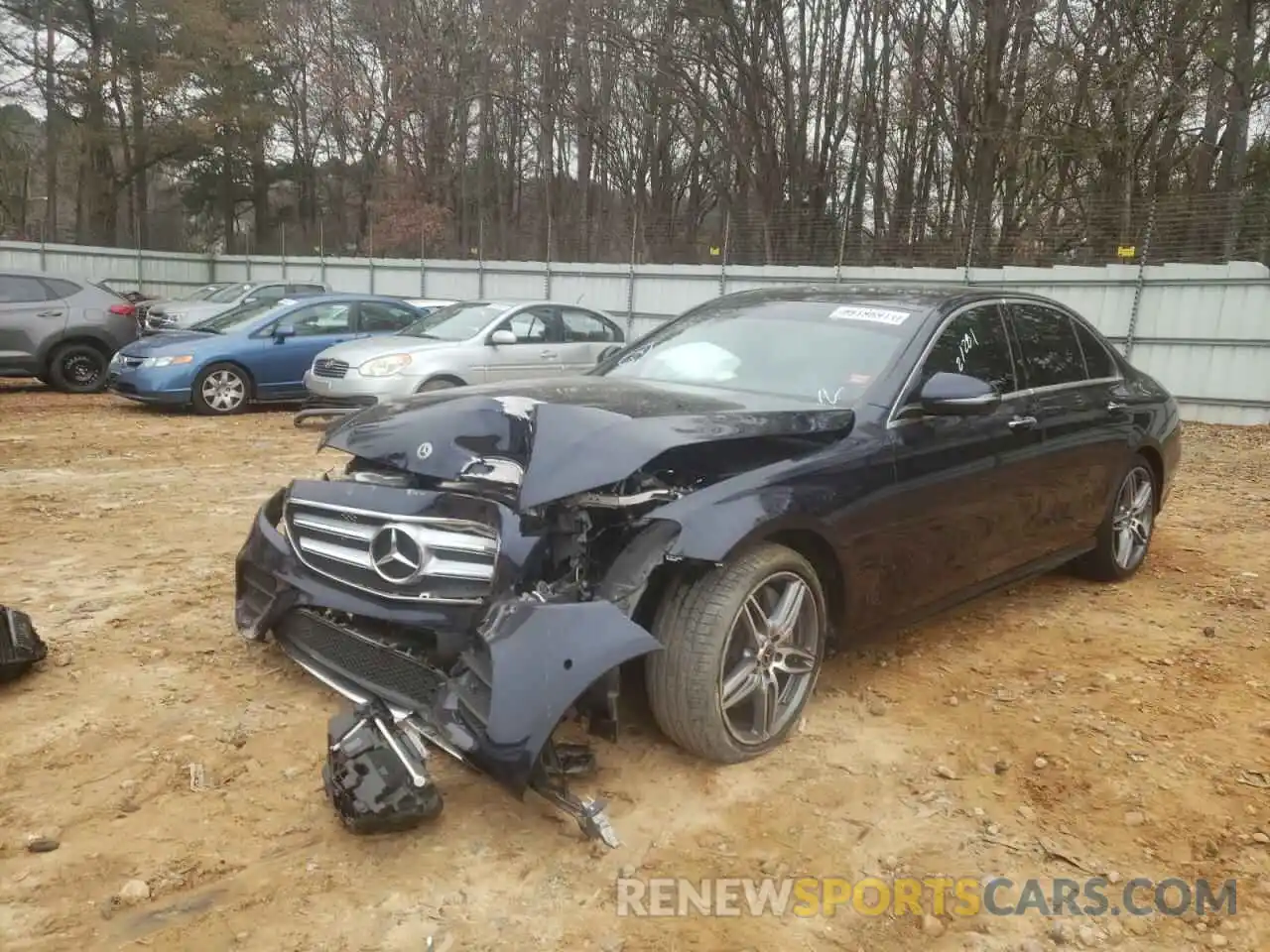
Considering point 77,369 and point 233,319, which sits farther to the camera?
point 77,369

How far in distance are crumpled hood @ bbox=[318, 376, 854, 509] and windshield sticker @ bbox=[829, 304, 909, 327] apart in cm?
66

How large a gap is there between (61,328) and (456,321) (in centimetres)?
546

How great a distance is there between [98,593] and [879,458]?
3.62 metres

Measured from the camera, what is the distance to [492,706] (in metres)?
2.52

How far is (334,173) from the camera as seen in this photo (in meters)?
34.7

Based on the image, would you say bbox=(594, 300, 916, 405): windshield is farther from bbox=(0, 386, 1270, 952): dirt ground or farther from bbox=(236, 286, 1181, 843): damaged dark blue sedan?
bbox=(0, 386, 1270, 952): dirt ground

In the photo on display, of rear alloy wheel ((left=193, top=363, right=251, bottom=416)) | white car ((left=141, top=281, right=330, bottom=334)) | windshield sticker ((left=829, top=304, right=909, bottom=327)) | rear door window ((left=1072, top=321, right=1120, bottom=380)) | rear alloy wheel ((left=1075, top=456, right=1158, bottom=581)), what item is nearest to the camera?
windshield sticker ((left=829, top=304, right=909, bottom=327))

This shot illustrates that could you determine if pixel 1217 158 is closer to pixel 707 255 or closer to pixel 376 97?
pixel 707 255

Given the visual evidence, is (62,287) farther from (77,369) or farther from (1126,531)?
(1126,531)

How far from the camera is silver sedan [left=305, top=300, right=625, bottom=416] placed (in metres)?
10.0

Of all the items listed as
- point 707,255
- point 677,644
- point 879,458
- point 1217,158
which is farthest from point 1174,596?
point 1217,158

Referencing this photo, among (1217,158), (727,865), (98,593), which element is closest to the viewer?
(727,865)

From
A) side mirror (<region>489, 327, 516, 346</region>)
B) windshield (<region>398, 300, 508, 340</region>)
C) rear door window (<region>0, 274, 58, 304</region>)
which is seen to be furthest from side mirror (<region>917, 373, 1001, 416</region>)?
rear door window (<region>0, 274, 58, 304</region>)

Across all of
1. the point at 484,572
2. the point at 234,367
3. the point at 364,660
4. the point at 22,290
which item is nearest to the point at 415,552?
the point at 484,572
